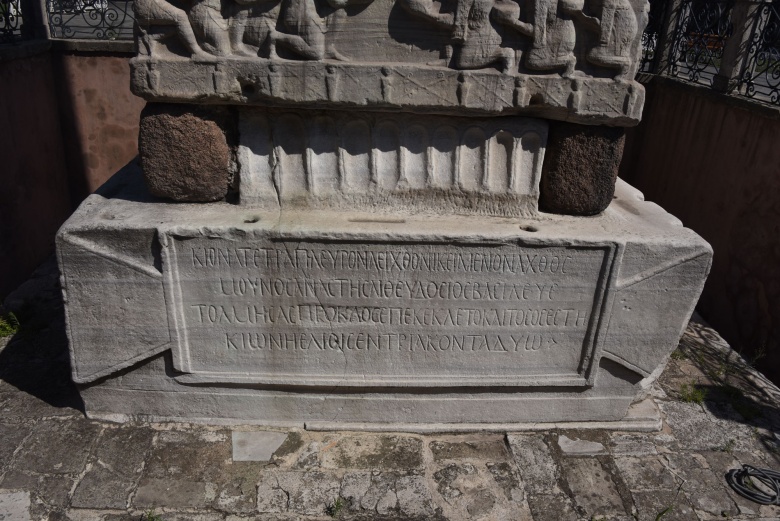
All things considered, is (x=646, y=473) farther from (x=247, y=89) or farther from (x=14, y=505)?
(x=14, y=505)

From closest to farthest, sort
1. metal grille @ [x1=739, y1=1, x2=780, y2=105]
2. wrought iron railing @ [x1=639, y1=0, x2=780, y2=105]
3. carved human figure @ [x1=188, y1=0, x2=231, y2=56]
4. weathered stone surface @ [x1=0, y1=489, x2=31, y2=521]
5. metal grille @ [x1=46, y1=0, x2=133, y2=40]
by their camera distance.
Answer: weathered stone surface @ [x1=0, y1=489, x2=31, y2=521] < carved human figure @ [x1=188, y1=0, x2=231, y2=56] < metal grille @ [x1=739, y1=1, x2=780, y2=105] < wrought iron railing @ [x1=639, y1=0, x2=780, y2=105] < metal grille @ [x1=46, y1=0, x2=133, y2=40]

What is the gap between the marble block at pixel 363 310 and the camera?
3.13m

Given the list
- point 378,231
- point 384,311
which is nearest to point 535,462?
point 384,311

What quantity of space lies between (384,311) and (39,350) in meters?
2.41

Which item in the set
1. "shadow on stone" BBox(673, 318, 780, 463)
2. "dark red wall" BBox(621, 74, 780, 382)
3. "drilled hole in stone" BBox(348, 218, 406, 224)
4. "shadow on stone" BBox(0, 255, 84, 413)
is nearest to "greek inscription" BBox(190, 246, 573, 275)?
"drilled hole in stone" BBox(348, 218, 406, 224)

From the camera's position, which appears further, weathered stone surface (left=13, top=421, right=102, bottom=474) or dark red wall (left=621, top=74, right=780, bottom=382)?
dark red wall (left=621, top=74, right=780, bottom=382)

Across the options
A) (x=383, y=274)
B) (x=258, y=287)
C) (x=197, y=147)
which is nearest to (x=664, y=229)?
(x=383, y=274)

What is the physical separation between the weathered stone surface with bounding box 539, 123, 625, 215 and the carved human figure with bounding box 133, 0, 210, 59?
1.87 meters

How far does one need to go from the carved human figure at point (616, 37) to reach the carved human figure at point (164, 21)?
194cm

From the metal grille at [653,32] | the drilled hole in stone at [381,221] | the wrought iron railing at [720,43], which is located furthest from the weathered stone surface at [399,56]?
the metal grille at [653,32]

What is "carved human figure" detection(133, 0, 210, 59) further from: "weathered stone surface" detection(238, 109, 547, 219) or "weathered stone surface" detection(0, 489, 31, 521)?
"weathered stone surface" detection(0, 489, 31, 521)

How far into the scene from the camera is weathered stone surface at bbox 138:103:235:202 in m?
3.16

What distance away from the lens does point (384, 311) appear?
3.28 metres

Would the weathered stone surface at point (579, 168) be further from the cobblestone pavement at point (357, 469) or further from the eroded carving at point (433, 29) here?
the cobblestone pavement at point (357, 469)
